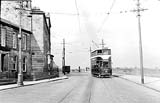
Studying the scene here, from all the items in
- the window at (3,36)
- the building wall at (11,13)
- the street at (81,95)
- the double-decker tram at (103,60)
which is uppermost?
the building wall at (11,13)

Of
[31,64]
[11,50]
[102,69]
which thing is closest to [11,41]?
[11,50]

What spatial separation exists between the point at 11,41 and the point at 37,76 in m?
5.93

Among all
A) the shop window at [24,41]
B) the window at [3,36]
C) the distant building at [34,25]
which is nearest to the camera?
the window at [3,36]

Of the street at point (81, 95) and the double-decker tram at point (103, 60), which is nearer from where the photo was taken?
the street at point (81, 95)

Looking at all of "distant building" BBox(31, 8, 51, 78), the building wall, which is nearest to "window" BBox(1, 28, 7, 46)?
the building wall

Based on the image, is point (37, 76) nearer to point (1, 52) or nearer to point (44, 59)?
point (1, 52)

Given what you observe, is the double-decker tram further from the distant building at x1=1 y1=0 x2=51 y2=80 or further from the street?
the street

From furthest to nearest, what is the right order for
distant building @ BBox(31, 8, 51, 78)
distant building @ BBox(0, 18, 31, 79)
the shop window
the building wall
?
distant building @ BBox(31, 8, 51, 78), the building wall, the shop window, distant building @ BBox(0, 18, 31, 79)

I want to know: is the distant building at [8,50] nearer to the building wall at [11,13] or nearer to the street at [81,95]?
the building wall at [11,13]

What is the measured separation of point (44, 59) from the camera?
43.9m

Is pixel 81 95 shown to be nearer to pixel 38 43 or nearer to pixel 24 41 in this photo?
pixel 24 41

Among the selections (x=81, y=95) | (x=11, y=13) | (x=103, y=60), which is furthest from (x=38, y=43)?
(x=81, y=95)

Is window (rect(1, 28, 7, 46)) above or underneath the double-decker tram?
above

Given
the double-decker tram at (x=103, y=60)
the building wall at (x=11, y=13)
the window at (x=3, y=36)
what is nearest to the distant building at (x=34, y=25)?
the building wall at (x=11, y=13)
